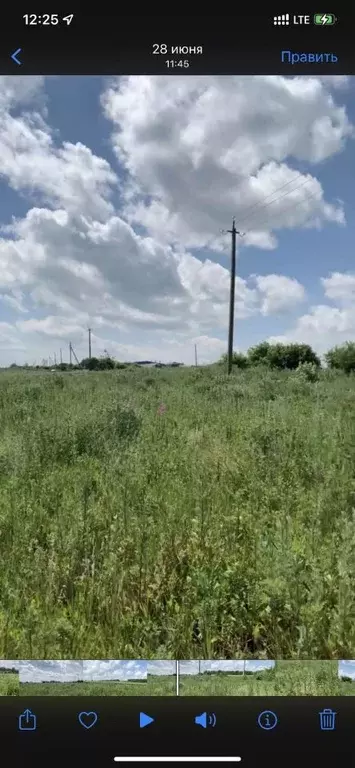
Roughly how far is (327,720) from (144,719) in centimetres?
63

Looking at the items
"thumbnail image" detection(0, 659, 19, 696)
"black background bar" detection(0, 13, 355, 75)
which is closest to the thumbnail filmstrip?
"thumbnail image" detection(0, 659, 19, 696)

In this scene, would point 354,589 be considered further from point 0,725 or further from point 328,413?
point 328,413

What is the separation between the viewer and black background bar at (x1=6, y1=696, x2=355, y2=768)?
139cm

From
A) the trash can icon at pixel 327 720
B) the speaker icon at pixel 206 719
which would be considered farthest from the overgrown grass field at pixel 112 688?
the trash can icon at pixel 327 720

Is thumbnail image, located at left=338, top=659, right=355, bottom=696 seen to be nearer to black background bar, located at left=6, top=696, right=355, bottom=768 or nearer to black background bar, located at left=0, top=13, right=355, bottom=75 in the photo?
black background bar, located at left=6, top=696, right=355, bottom=768

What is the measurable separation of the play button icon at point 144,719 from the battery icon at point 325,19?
2606 mm

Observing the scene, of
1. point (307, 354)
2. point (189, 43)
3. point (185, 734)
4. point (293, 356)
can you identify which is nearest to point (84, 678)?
point (185, 734)

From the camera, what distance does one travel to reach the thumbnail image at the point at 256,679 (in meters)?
1.37

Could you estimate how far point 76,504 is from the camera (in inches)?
125

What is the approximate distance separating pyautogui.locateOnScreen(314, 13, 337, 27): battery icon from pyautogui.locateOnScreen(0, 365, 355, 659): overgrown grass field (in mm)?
2223

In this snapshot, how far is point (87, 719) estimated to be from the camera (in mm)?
1406

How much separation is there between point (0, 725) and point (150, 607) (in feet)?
2.73

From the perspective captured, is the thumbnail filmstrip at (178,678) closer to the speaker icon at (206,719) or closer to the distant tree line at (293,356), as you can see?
the speaker icon at (206,719)

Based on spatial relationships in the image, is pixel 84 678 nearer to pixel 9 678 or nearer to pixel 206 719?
pixel 9 678
